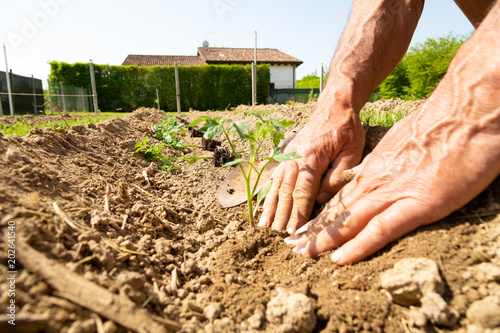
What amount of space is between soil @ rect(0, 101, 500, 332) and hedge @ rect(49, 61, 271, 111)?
19369 millimetres

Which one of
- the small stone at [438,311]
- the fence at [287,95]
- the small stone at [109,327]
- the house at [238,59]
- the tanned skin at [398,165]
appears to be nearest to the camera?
the small stone at [109,327]

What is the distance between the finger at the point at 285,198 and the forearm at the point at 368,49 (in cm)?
59

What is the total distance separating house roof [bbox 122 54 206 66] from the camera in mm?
30797

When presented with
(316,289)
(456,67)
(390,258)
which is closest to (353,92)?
(456,67)

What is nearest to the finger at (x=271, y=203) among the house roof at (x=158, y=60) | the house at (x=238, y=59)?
the house at (x=238, y=59)

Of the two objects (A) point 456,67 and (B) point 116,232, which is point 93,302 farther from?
(A) point 456,67

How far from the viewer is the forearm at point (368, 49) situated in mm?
2146

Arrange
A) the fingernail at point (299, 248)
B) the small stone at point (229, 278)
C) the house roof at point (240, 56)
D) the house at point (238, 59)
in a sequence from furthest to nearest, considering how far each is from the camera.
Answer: the house roof at point (240, 56)
the house at point (238, 59)
the fingernail at point (299, 248)
the small stone at point (229, 278)

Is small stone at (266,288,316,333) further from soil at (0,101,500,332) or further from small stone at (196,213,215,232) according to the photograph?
small stone at (196,213,215,232)

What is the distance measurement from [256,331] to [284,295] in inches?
6.5

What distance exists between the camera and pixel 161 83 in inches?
775

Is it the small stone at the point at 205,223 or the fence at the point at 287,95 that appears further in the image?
the fence at the point at 287,95

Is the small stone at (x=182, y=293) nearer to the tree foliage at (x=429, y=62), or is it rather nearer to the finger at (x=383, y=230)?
the finger at (x=383, y=230)

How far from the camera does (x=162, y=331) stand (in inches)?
35.0
